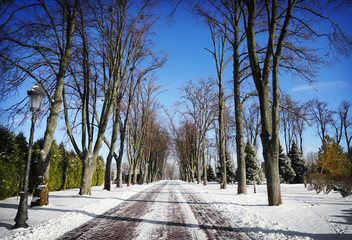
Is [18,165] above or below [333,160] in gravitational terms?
below

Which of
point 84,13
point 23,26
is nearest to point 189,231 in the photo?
point 23,26

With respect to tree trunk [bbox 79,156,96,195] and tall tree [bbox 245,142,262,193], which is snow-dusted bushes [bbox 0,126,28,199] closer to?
tree trunk [bbox 79,156,96,195]

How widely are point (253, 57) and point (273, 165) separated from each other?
14.4 ft

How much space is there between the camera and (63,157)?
16812 mm

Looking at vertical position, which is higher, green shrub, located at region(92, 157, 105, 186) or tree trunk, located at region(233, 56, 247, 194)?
tree trunk, located at region(233, 56, 247, 194)

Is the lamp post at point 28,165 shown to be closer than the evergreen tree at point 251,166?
Yes

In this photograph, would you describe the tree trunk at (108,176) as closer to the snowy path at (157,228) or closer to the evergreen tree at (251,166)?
the snowy path at (157,228)

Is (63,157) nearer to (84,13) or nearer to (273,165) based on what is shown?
(84,13)

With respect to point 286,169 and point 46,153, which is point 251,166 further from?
point 46,153

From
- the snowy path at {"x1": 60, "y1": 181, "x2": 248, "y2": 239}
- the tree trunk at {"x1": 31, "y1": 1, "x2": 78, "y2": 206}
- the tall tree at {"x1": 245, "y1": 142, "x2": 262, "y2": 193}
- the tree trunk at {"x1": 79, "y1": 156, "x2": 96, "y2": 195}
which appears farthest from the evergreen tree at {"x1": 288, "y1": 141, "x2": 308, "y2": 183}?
the tree trunk at {"x1": 31, "y1": 1, "x2": 78, "y2": 206}

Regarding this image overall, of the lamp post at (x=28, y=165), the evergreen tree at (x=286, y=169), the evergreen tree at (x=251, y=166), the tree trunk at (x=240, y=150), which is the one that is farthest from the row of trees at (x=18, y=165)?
the evergreen tree at (x=286, y=169)

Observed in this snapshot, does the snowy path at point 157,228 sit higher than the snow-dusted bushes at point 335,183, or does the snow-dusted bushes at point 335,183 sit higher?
the snow-dusted bushes at point 335,183

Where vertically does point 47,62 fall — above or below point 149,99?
below

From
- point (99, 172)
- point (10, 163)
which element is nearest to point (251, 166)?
point (99, 172)
